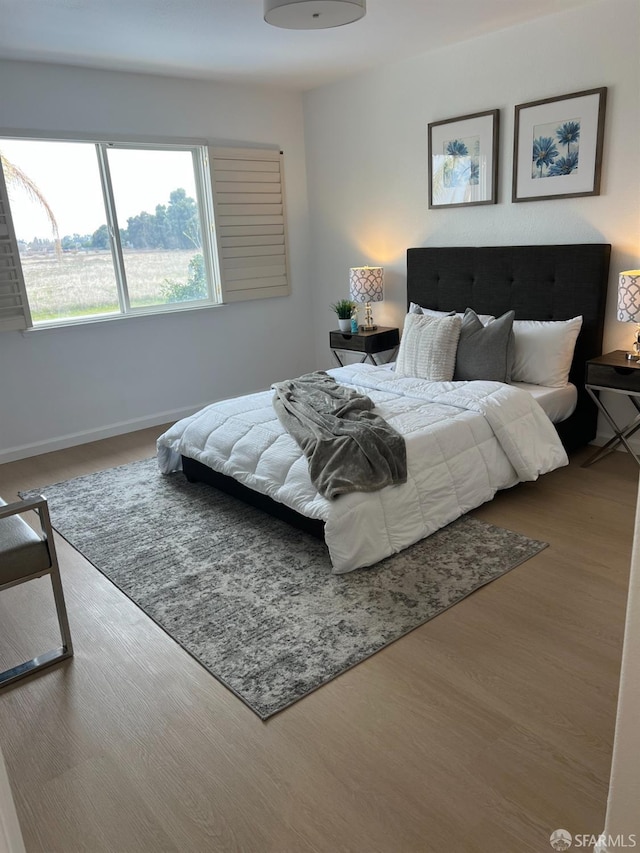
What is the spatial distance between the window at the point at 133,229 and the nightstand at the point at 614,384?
299 cm

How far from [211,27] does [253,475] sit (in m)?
2.57

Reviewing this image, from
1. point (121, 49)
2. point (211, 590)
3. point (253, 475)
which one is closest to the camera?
point (211, 590)

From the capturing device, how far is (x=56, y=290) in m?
4.62

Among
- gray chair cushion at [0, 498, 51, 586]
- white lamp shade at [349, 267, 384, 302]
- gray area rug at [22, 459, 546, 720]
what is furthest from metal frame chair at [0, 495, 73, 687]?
white lamp shade at [349, 267, 384, 302]

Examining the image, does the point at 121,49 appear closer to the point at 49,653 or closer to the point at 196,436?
the point at 196,436

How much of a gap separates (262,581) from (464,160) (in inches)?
130

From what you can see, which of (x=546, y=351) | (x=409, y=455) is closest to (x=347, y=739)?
(x=409, y=455)

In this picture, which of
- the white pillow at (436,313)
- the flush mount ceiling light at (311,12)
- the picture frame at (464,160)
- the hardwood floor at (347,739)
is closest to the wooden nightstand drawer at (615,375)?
the white pillow at (436,313)

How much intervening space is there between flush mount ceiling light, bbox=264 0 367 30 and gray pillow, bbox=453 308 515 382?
→ 187cm

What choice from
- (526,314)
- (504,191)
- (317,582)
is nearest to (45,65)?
(504,191)

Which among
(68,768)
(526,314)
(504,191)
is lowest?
(68,768)

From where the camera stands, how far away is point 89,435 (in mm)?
4887

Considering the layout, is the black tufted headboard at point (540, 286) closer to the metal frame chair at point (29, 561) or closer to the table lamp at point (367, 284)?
the table lamp at point (367, 284)

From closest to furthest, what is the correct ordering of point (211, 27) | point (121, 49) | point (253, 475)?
point (253, 475)
point (211, 27)
point (121, 49)
